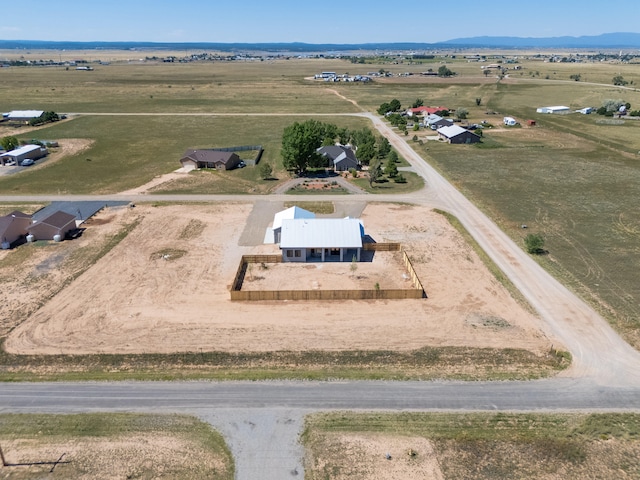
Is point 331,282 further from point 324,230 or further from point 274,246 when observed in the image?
point 274,246

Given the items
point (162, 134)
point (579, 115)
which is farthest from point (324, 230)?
point (579, 115)

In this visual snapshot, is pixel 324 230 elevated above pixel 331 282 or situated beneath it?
elevated above

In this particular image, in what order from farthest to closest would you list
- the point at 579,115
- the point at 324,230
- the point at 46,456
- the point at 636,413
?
the point at 579,115
the point at 324,230
the point at 636,413
the point at 46,456

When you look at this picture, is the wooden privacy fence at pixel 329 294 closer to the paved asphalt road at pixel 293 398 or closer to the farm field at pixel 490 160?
the paved asphalt road at pixel 293 398


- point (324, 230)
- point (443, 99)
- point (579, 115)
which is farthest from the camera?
point (443, 99)

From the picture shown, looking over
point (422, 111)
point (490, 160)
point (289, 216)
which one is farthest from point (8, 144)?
point (422, 111)

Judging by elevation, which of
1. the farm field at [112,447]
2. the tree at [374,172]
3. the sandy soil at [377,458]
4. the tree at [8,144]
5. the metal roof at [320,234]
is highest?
the tree at [8,144]

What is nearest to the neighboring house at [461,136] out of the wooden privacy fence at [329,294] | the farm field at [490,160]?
the farm field at [490,160]
